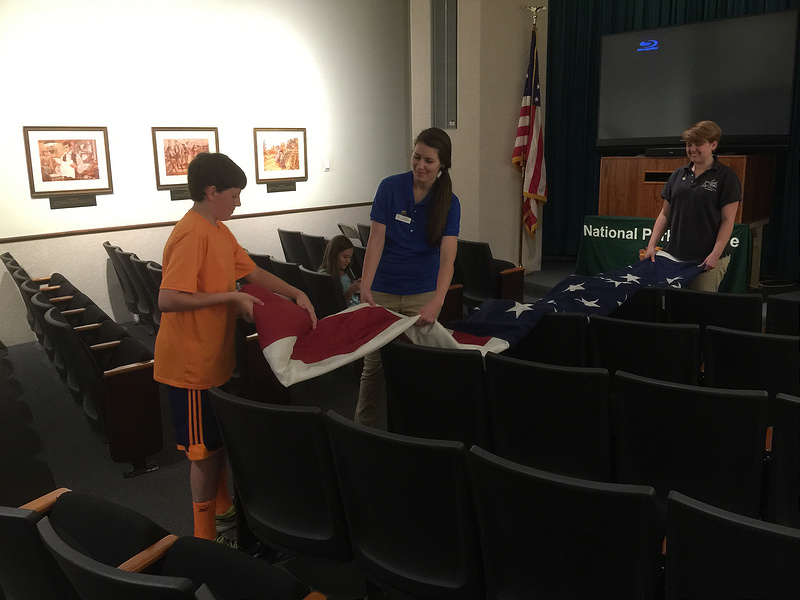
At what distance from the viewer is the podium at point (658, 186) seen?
681 centimetres

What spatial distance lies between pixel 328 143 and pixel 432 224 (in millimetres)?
5220

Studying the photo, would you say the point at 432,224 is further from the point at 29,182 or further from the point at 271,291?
the point at 29,182

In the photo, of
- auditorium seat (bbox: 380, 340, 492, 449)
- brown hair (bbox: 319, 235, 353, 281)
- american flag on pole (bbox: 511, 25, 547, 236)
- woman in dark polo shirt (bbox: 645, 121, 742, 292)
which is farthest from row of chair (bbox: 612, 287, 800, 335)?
american flag on pole (bbox: 511, 25, 547, 236)

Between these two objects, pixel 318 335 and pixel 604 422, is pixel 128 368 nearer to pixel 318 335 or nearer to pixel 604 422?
pixel 318 335

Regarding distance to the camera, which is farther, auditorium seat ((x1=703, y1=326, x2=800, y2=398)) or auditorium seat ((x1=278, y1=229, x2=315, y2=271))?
auditorium seat ((x1=278, y1=229, x2=315, y2=271))

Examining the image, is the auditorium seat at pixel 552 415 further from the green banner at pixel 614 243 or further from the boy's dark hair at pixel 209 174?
the green banner at pixel 614 243

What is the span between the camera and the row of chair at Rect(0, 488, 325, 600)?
1.25m

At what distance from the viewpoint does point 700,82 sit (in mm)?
7320

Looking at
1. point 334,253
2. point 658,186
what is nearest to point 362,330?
point 334,253

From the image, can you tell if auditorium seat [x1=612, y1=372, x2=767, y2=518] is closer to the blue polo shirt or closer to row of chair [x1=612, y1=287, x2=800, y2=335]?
the blue polo shirt

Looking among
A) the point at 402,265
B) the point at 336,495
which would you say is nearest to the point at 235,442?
the point at 336,495

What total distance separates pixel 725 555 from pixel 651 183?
6821 mm

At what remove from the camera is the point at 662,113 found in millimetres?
7602

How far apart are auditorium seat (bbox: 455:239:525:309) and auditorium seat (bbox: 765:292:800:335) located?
2292 millimetres
